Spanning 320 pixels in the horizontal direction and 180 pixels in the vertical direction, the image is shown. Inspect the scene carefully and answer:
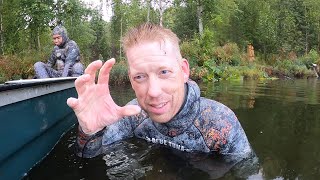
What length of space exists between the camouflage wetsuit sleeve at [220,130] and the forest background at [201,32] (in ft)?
8.72

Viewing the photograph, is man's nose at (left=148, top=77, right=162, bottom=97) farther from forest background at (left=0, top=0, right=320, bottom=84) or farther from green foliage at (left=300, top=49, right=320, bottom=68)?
green foliage at (left=300, top=49, right=320, bottom=68)

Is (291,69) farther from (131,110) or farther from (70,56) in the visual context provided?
(131,110)

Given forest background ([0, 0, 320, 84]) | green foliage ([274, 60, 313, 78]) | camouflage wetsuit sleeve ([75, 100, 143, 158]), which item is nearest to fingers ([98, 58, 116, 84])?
camouflage wetsuit sleeve ([75, 100, 143, 158])

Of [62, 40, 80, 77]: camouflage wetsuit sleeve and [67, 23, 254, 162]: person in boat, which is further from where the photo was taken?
[62, 40, 80, 77]: camouflage wetsuit sleeve

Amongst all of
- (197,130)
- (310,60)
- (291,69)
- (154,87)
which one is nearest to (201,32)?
(291,69)

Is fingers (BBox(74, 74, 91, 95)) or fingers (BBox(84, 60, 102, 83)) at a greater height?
fingers (BBox(84, 60, 102, 83))

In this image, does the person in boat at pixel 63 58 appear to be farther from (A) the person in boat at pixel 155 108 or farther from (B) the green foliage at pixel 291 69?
(B) the green foliage at pixel 291 69

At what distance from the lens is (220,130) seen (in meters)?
3.29

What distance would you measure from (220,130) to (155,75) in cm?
97

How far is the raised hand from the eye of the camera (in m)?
2.37

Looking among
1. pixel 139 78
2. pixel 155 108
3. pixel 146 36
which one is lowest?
pixel 155 108

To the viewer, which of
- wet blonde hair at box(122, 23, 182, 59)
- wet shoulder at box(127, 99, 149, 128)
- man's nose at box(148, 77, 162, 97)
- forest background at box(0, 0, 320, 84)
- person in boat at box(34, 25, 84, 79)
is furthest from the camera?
forest background at box(0, 0, 320, 84)

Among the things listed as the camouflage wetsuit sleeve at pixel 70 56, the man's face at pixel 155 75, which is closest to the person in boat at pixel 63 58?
the camouflage wetsuit sleeve at pixel 70 56

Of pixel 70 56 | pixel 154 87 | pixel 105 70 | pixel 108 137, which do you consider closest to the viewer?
pixel 105 70
